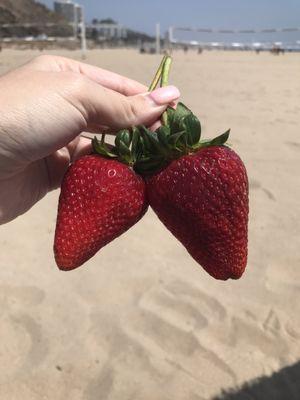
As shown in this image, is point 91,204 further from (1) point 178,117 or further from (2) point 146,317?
(2) point 146,317

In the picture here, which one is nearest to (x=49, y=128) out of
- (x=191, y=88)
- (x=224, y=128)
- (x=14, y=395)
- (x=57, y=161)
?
(x=57, y=161)

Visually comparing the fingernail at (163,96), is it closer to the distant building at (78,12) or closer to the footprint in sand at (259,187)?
the footprint in sand at (259,187)

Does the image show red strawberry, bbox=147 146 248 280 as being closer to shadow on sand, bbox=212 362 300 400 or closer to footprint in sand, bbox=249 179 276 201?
shadow on sand, bbox=212 362 300 400

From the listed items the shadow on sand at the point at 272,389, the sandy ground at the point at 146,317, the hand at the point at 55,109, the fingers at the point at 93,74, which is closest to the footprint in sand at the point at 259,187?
the sandy ground at the point at 146,317

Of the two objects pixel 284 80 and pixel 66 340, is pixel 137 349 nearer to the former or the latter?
pixel 66 340

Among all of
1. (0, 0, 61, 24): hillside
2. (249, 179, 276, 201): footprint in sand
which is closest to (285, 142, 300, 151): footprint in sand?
(249, 179, 276, 201): footprint in sand

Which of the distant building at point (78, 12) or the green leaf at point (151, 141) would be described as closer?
the green leaf at point (151, 141)
